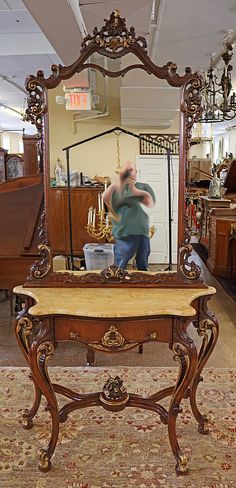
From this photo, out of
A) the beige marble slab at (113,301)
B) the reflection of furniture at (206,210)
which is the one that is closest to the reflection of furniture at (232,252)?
the reflection of furniture at (206,210)

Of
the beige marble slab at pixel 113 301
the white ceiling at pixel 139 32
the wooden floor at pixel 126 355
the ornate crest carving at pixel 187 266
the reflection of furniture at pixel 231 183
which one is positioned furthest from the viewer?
the reflection of furniture at pixel 231 183

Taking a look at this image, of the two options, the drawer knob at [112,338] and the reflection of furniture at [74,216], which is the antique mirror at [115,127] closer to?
the reflection of furniture at [74,216]

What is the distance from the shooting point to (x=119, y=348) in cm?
174

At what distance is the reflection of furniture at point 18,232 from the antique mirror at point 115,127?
110 cm

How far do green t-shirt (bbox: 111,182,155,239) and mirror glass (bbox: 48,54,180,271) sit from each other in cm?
4

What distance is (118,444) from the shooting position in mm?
2053

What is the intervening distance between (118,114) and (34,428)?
5.95 ft

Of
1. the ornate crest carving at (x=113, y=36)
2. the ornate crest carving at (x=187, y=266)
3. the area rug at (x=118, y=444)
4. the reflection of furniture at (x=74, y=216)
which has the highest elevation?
the ornate crest carving at (x=113, y=36)

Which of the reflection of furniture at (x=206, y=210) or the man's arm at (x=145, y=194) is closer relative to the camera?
the man's arm at (x=145, y=194)

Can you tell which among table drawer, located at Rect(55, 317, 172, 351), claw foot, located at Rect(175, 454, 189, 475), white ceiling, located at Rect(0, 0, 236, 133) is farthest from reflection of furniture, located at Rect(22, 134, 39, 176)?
claw foot, located at Rect(175, 454, 189, 475)

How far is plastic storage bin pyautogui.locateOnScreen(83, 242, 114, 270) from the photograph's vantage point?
1990 millimetres

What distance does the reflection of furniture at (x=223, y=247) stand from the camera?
512 centimetres

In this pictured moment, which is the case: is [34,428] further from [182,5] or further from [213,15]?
[213,15]

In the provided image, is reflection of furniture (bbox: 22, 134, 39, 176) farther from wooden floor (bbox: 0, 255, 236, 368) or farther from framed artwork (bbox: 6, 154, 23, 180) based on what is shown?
wooden floor (bbox: 0, 255, 236, 368)
